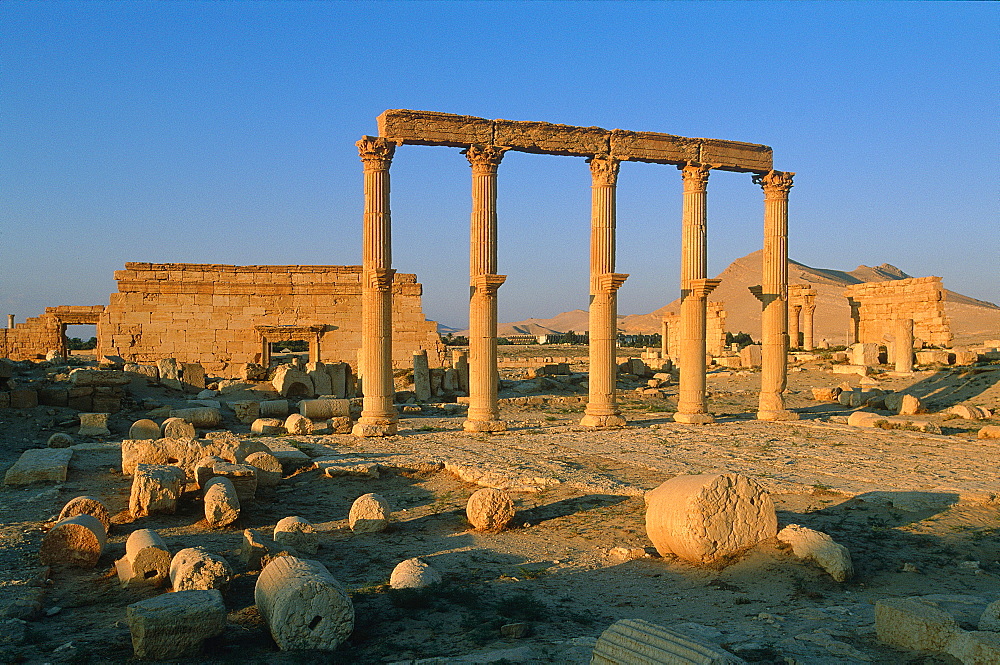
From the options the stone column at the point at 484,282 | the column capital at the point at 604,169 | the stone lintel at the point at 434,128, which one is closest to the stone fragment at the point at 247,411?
the stone column at the point at 484,282

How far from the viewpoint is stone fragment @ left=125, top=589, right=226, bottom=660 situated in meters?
5.32

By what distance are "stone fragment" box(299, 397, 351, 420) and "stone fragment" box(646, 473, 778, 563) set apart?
36.8 ft

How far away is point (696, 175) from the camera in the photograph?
18.2m

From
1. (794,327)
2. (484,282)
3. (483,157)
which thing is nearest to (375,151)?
(483,157)

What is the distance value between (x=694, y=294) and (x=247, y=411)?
11.4 m

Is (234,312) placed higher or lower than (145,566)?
higher

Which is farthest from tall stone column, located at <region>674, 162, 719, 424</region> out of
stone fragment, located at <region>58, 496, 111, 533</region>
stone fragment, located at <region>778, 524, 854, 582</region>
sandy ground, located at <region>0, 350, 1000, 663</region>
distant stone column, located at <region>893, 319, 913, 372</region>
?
distant stone column, located at <region>893, 319, 913, 372</region>

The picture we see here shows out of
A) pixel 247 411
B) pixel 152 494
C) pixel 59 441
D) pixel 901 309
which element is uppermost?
pixel 901 309

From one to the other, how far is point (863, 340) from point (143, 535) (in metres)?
40.9

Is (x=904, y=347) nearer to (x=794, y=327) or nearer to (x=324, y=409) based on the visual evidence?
(x=794, y=327)

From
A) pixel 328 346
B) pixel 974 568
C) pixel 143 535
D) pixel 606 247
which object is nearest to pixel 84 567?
pixel 143 535

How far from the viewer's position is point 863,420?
Answer: 17.4m

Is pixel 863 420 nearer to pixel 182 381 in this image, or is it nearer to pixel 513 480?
pixel 513 480

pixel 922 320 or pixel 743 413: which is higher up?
pixel 922 320
